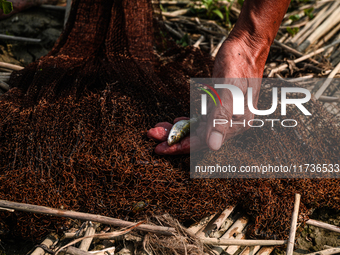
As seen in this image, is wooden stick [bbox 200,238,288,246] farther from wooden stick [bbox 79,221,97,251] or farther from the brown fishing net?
wooden stick [bbox 79,221,97,251]

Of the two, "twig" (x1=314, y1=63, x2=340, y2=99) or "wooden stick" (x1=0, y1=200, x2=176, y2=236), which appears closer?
"wooden stick" (x1=0, y1=200, x2=176, y2=236)

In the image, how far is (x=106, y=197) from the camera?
237 centimetres

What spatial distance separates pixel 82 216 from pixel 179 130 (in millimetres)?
1059

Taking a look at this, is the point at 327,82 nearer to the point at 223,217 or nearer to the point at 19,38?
the point at 223,217

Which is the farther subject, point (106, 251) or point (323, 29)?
point (323, 29)

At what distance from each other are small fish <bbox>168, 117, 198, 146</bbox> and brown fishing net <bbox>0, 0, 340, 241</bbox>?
0.19 meters

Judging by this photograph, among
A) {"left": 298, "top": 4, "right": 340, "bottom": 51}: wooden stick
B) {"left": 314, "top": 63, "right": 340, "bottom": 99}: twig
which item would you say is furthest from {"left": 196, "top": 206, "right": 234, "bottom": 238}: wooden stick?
{"left": 298, "top": 4, "right": 340, "bottom": 51}: wooden stick

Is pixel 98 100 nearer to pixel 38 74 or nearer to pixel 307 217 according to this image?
pixel 38 74

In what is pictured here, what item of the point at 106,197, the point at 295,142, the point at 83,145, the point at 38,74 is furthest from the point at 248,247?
A: the point at 38,74

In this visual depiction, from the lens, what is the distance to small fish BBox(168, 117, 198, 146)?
2.51 m

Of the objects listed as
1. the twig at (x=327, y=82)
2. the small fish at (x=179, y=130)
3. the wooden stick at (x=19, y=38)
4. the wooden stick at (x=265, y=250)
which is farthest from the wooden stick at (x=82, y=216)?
the wooden stick at (x=19, y=38)

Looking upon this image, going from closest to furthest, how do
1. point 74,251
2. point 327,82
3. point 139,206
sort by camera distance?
point 74,251
point 139,206
point 327,82

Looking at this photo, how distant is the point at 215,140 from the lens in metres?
2.41

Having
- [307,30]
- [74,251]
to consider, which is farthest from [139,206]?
[307,30]
